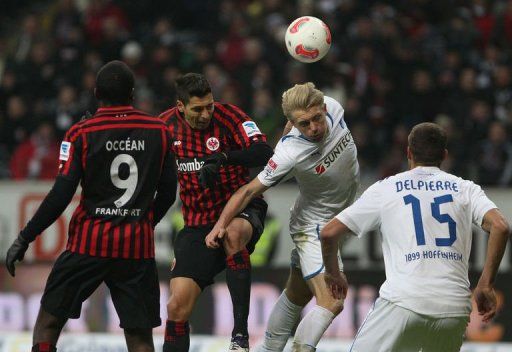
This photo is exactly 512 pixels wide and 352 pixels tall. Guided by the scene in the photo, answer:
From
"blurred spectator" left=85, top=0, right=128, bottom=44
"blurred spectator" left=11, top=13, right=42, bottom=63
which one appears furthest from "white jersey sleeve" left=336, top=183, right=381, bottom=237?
"blurred spectator" left=11, top=13, right=42, bottom=63

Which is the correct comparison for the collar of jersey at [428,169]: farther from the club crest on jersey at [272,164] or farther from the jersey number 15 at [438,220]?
the club crest on jersey at [272,164]

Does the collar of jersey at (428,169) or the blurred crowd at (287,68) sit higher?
the blurred crowd at (287,68)

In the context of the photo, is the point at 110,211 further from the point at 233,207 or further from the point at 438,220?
the point at 438,220

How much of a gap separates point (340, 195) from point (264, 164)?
0.67 m

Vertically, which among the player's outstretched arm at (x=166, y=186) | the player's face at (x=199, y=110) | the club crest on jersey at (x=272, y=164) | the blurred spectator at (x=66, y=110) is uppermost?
the blurred spectator at (x=66, y=110)

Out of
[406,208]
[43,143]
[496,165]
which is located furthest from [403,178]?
[43,143]

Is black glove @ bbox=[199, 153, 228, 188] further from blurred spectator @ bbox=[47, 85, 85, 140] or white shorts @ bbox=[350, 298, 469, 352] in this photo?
blurred spectator @ bbox=[47, 85, 85, 140]

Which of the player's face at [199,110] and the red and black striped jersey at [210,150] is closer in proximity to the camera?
the player's face at [199,110]

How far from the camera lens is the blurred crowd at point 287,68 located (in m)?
14.2

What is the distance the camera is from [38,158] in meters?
14.4

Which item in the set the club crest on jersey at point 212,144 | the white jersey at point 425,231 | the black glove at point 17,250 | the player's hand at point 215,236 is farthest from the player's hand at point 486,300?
the black glove at point 17,250

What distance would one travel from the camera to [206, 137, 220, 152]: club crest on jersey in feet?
26.4

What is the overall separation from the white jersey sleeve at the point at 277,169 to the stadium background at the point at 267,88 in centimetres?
398

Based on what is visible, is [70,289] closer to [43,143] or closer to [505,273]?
[505,273]
